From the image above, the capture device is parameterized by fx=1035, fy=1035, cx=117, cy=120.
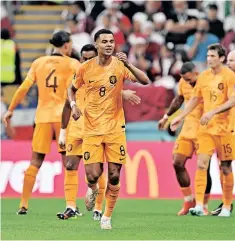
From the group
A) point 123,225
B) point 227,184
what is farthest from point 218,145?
point 123,225

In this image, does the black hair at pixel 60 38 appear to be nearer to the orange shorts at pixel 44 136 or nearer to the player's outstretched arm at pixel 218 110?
the orange shorts at pixel 44 136

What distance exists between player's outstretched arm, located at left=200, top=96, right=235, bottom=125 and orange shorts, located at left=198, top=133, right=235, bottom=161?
2.09 feet

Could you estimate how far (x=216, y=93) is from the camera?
14734mm

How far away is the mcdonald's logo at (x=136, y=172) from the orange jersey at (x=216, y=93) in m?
3.73

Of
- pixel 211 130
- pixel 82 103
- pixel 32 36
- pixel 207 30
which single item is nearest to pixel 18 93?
pixel 82 103

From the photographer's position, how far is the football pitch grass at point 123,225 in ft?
37.6

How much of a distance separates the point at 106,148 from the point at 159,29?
11.5 m

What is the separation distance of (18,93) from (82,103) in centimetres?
137

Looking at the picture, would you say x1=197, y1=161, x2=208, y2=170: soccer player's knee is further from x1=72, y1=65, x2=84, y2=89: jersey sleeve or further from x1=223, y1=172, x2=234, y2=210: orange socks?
x1=72, y1=65, x2=84, y2=89: jersey sleeve

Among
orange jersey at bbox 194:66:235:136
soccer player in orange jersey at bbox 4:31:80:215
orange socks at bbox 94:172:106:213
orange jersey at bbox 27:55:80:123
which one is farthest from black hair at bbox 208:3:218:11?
orange socks at bbox 94:172:106:213

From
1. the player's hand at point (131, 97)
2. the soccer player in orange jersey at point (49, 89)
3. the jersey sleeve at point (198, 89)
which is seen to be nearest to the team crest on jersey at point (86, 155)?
the player's hand at point (131, 97)

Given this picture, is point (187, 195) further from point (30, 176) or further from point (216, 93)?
point (30, 176)

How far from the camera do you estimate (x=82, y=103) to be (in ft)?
47.3

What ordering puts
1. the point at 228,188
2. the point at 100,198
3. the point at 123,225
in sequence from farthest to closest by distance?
1. the point at 228,188
2. the point at 100,198
3. the point at 123,225
